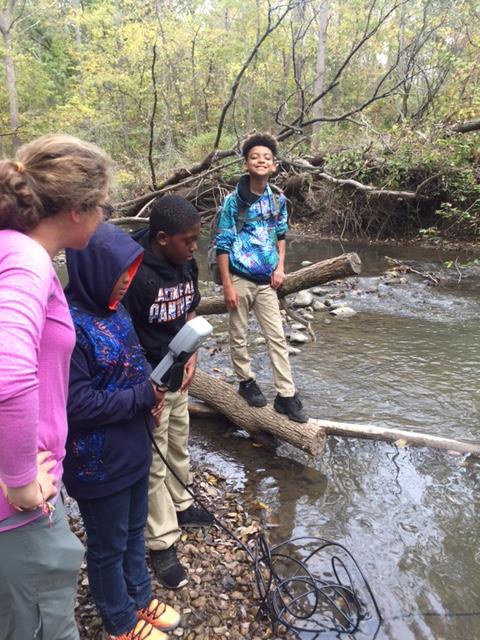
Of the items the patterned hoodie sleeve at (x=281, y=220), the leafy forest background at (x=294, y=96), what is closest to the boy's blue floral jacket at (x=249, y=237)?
the patterned hoodie sleeve at (x=281, y=220)

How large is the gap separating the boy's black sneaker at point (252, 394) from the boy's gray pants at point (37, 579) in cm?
255

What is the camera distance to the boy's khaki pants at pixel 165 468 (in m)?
2.43

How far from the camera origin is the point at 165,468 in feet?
8.50

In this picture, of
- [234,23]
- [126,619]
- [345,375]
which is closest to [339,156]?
[345,375]

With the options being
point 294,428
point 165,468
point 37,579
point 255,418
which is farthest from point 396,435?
point 37,579

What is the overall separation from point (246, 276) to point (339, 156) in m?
7.98

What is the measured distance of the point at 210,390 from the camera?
4.19m

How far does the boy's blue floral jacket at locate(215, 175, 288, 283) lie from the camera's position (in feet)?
11.8

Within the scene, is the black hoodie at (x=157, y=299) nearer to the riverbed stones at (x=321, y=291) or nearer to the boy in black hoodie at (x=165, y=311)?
Answer: the boy in black hoodie at (x=165, y=311)

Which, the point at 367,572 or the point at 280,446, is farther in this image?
the point at 280,446

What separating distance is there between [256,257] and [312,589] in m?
2.26

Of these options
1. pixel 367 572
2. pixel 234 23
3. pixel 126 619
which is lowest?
pixel 367 572

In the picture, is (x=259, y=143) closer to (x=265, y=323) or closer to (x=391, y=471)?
(x=265, y=323)

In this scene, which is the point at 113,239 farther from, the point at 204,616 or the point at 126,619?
the point at 204,616
